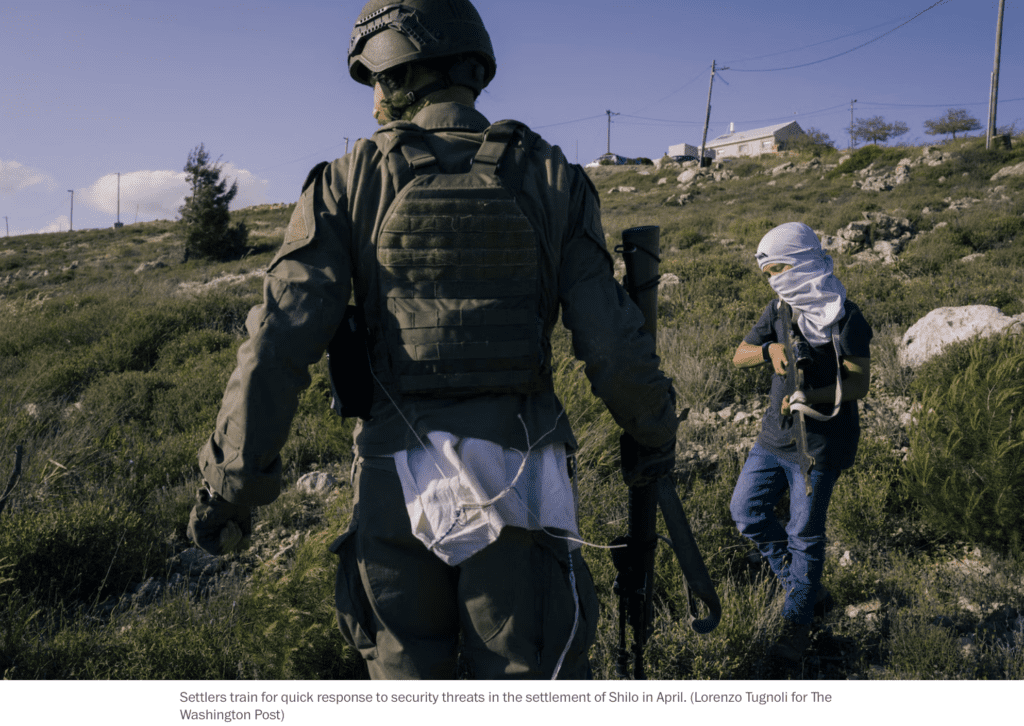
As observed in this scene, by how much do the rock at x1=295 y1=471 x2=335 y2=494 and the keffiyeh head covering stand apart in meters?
3.08

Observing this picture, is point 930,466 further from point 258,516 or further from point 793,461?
point 258,516

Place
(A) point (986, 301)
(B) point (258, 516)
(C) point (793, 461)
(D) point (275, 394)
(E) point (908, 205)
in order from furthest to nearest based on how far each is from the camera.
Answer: (E) point (908, 205) < (A) point (986, 301) < (B) point (258, 516) < (C) point (793, 461) < (D) point (275, 394)

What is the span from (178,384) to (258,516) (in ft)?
9.81

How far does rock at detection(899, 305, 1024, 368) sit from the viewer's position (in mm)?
5434

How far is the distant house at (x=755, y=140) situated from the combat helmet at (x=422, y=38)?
2647 inches

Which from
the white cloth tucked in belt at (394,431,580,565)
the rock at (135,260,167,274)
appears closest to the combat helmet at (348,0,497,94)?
the white cloth tucked in belt at (394,431,580,565)

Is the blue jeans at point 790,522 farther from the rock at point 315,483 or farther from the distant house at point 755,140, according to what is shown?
the distant house at point 755,140

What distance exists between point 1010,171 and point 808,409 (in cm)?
2293

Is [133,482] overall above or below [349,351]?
below

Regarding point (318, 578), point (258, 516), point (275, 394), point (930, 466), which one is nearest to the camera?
point (275, 394)

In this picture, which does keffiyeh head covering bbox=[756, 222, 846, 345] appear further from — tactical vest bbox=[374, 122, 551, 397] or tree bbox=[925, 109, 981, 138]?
tree bbox=[925, 109, 981, 138]

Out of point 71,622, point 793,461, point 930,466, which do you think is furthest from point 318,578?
point 930,466

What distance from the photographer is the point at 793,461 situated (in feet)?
8.97

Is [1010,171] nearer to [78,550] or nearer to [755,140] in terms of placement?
[78,550]
